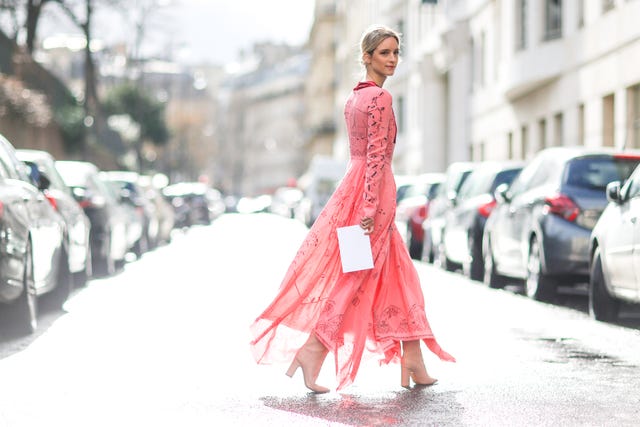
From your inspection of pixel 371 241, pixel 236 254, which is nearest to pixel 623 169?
pixel 371 241

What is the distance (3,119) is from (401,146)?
34260 mm

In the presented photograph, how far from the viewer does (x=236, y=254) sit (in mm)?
31344

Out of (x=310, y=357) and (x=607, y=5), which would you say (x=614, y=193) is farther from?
(x=607, y=5)

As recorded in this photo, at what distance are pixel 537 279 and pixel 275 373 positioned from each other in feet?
24.2

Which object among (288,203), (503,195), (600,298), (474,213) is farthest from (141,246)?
(288,203)

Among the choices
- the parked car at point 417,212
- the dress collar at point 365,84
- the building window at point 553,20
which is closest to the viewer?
Result: the dress collar at point 365,84

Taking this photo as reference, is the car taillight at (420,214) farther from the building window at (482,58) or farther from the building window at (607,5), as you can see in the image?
the building window at (482,58)

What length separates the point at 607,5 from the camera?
3250cm

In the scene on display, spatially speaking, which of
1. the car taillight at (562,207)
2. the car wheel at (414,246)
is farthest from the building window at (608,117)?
the car taillight at (562,207)

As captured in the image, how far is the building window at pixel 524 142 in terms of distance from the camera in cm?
4241

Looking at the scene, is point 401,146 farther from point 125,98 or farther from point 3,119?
point 3,119

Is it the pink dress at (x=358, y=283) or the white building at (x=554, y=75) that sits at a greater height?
the white building at (x=554, y=75)

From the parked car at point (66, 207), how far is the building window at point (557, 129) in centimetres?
2124

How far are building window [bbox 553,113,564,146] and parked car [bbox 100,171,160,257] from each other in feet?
32.7
